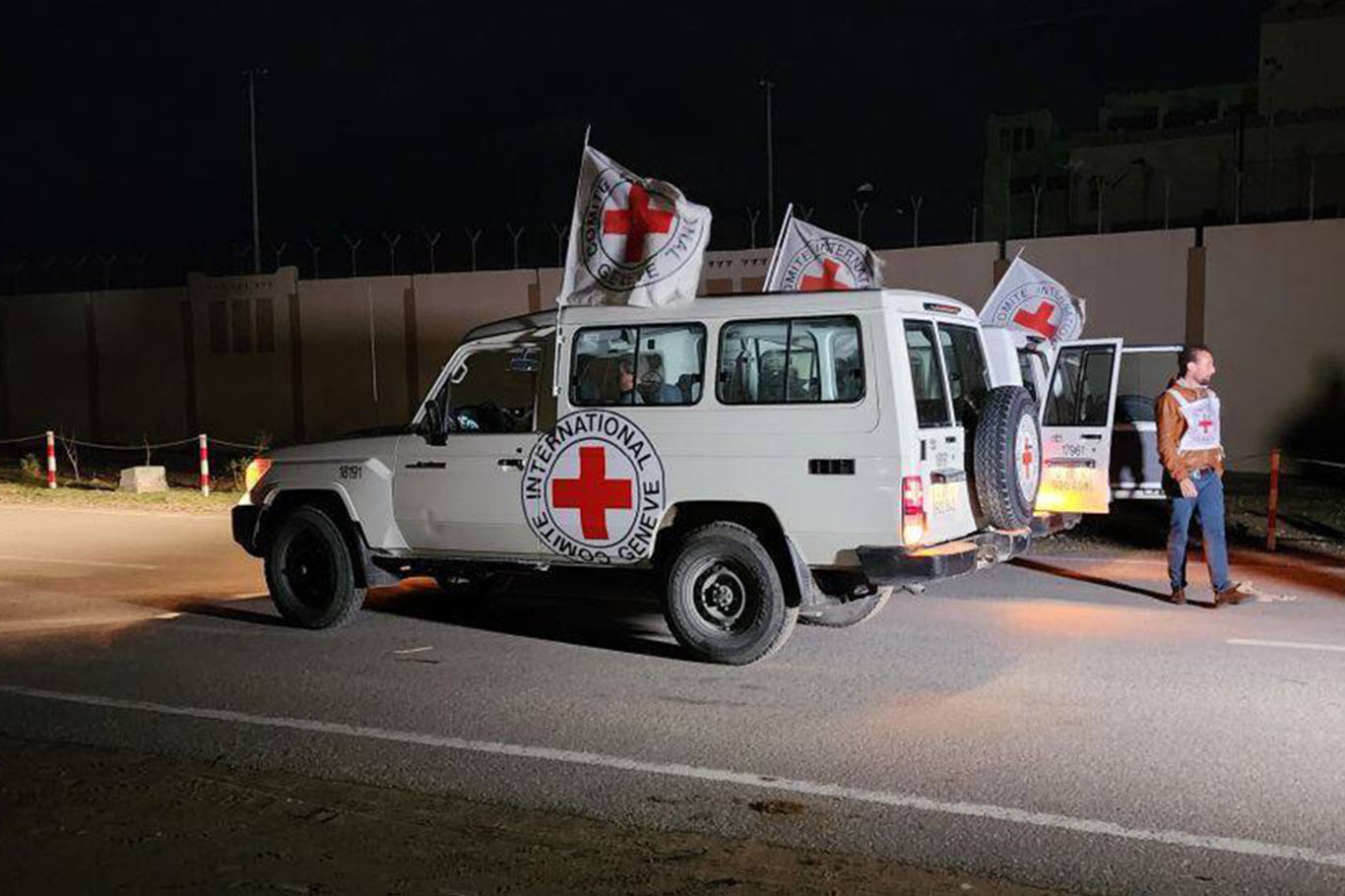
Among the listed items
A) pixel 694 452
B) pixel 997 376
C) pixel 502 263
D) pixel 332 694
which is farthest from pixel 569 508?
pixel 502 263

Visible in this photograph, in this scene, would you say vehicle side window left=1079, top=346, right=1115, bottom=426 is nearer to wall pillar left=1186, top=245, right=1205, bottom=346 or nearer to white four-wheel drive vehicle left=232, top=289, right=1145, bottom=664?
white four-wheel drive vehicle left=232, top=289, right=1145, bottom=664

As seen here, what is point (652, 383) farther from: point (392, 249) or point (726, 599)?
point (392, 249)

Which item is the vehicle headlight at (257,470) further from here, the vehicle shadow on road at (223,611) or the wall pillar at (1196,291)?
the wall pillar at (1196,291)

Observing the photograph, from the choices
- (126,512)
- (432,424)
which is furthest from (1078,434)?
(126,512)

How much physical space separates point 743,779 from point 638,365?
9.84 ft

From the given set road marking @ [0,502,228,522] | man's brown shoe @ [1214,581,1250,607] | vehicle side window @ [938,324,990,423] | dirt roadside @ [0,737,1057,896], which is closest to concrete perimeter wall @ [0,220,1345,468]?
road marking @ [0,502,228,522]

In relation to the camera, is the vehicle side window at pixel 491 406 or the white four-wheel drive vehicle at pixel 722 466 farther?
the vehicle side window at pixel 491 406

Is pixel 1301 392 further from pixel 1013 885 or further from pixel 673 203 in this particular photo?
pixel 1013 885

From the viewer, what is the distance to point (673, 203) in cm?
811

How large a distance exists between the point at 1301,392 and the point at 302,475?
591 inches

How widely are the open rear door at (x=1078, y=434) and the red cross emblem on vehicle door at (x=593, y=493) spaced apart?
4442mm

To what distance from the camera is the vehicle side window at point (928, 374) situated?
24.3ft

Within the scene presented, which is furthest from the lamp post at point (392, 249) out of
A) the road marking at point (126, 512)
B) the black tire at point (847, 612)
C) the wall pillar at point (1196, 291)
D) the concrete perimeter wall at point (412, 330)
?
the black tire at point (847, 612)

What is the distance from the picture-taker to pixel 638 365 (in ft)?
25.7
